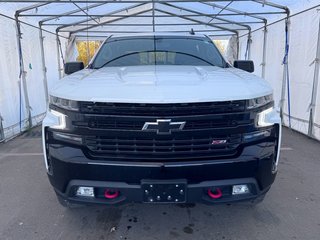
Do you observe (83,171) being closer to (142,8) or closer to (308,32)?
(308,32)

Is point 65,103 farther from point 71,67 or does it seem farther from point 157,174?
point 71,67

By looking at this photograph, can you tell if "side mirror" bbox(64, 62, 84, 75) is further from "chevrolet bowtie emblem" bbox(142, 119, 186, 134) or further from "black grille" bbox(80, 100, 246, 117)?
"chevrolet bowtie emblem" bbox(142, 119, 186, 134)

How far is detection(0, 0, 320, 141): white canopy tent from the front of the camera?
5.79 m

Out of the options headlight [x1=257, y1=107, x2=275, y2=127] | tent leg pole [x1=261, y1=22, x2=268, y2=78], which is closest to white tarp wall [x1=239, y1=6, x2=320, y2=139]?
tent leg pole [x1=261, y1=22, x2=268, y2=78]

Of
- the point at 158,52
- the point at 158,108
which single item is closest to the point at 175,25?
the point at 158,52

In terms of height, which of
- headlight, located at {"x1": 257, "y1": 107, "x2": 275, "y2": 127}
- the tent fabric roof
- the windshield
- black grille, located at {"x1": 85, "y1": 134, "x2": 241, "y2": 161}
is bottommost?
black grille, located at {"x1": 85, "y1": 134, "x2": 241, "y2": 161}

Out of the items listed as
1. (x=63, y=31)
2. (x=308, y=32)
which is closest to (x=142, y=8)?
(x=63, y=31)

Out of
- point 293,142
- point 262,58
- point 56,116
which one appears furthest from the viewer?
point 262,58

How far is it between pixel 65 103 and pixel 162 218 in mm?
1482

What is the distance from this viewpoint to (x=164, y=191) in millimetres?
1947

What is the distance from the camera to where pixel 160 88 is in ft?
6.35

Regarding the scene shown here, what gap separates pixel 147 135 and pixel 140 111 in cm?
18

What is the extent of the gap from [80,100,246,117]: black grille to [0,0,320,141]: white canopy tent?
4456mm

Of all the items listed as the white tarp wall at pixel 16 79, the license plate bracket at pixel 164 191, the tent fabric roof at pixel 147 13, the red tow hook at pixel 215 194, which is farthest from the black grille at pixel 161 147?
the tent fabric roof at pixel 147 13
